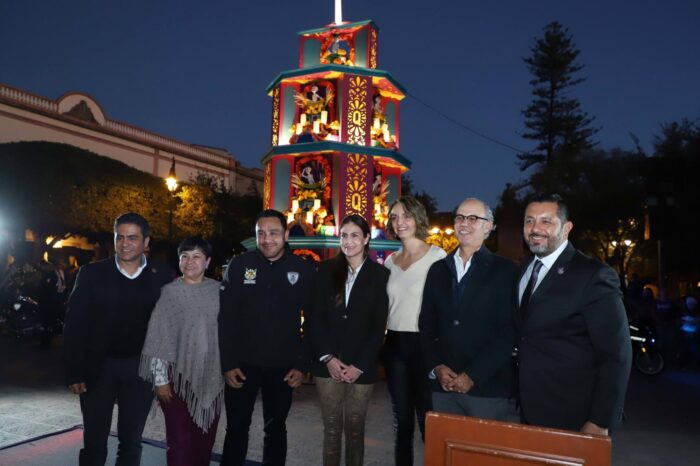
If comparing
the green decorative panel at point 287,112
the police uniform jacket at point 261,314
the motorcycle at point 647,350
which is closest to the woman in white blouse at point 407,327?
the police uniform jacket at point 261,314

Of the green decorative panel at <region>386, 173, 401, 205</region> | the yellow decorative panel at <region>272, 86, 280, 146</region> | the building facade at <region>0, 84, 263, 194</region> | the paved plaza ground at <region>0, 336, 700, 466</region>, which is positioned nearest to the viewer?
the paved plaza ground at <region>0, 336, 700, 466</region>

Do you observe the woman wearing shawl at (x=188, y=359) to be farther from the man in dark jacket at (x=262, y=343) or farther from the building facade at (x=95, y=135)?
the building facade at (x=95, y=135)

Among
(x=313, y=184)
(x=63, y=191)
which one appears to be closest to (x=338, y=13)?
(x=313, y=184)

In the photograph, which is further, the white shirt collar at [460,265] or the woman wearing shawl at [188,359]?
the woman wearing shawl at [188,359]

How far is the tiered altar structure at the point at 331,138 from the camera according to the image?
39.0ft

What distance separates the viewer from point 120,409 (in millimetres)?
3736

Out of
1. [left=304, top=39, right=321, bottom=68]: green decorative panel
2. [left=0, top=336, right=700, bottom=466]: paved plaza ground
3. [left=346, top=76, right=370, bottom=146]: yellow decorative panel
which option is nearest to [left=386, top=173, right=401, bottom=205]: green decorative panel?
[left=346, top=76, right=370, bottom=146]: yellow decorative panel

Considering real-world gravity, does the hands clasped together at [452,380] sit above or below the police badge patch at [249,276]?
below

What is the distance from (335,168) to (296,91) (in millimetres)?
2168

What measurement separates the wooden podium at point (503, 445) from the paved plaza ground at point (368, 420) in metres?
3.41

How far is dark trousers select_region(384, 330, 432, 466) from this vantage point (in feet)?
12.3

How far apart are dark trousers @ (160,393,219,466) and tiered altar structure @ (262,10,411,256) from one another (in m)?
7.68

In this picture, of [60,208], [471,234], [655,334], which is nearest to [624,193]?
[655,334]

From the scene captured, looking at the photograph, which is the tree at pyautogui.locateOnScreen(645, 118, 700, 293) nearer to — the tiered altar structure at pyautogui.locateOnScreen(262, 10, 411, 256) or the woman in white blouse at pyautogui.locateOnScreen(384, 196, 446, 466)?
the tiered altar structure at pyautogui.locateOnScreen(262, 10, 411, 256)
